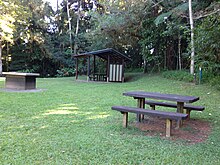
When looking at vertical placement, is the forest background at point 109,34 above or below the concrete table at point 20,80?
above

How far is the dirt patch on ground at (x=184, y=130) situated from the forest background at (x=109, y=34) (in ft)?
6.49

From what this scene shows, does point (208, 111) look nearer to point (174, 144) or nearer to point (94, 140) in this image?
point (174, 144)

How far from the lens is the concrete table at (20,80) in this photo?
9.25 meters

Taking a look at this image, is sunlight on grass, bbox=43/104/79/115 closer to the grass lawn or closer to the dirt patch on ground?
the grass lawn

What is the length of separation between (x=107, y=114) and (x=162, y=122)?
1.32 m

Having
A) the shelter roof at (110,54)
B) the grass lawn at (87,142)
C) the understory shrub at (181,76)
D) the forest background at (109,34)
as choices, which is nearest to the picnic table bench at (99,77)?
the shelter roof at (110,54)

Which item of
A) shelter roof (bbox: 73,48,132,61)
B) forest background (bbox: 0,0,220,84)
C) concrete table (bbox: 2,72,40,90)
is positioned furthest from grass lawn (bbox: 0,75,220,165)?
shelter roof (bbox: 73,48,132,61)

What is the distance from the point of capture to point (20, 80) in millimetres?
9352

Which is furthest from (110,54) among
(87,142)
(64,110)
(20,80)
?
(87,142)

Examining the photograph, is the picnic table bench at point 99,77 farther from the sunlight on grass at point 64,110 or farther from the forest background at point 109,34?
the sunlight on grass at point 64,110

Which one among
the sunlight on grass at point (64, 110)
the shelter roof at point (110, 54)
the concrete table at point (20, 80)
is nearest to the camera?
the sunlight on grass at point (64, 110)

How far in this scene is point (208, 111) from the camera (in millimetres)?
5758

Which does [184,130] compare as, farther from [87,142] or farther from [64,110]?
[64,110]

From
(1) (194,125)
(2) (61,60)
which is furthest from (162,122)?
(2) (61,60)
